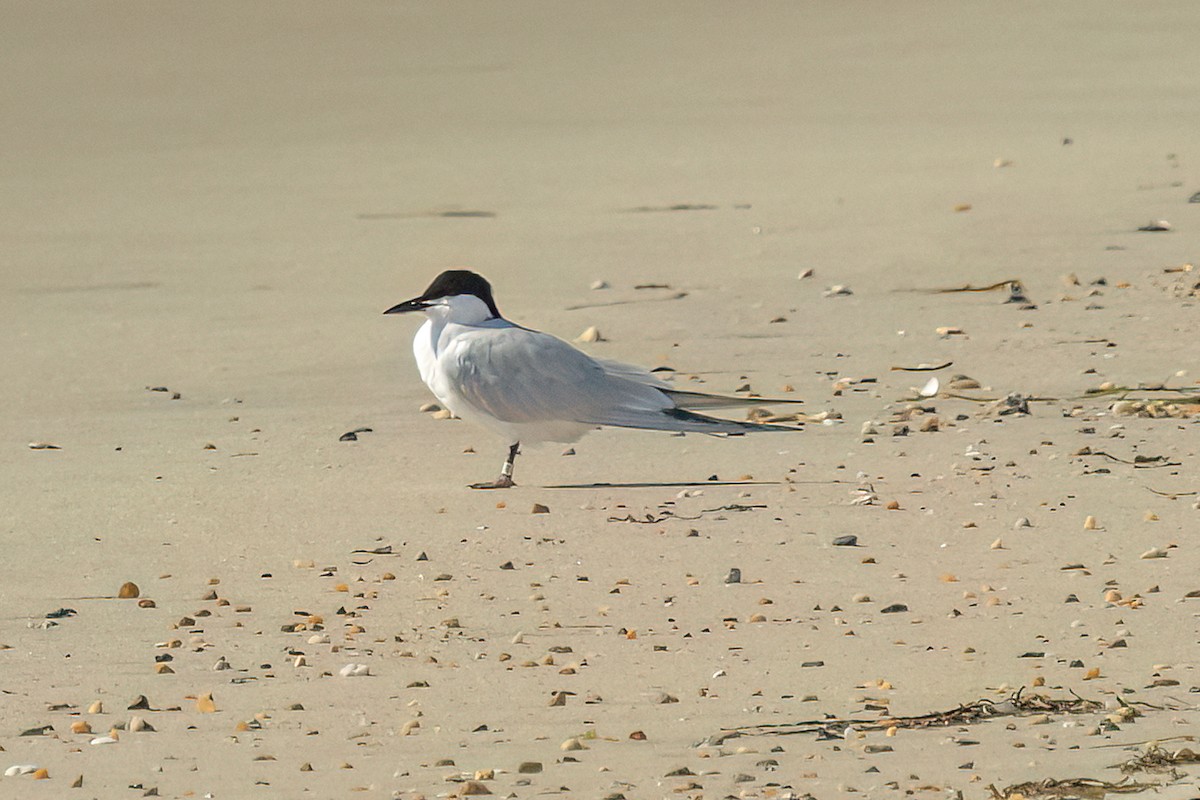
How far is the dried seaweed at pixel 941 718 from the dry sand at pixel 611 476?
0.08 ft

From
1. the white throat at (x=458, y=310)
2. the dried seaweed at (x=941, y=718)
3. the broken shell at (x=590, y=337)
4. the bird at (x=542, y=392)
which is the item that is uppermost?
the white throat at (x=458, y=310)

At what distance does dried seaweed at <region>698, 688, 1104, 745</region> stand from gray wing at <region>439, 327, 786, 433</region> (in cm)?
261

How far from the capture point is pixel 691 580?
5805 mm

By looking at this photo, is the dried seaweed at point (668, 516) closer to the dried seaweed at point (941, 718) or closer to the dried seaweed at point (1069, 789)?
the dried seaweed at point (941, 718)

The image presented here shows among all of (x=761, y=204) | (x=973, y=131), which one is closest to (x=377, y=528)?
(x=761, y=204)

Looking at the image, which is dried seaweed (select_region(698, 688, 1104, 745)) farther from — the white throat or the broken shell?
the broken shell

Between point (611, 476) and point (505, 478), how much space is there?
1.23 feet

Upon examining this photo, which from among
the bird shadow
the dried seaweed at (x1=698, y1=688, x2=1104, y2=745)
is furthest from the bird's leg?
the dried seaweed at (x1=698, y1=688, x2=1104, y2=745)

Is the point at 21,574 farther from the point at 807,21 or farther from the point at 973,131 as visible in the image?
the point at 807,21

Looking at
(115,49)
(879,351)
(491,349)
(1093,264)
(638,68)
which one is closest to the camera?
(491,349)

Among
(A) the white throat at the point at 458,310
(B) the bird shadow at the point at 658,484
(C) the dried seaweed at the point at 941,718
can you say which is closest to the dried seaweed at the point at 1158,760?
(C) the dried seaweed at the point at 941,718

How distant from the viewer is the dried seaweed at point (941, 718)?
14.6 feet

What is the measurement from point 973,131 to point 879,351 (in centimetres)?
862

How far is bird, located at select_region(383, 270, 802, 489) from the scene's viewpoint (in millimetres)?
7137
